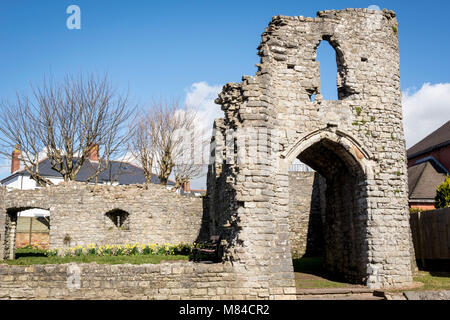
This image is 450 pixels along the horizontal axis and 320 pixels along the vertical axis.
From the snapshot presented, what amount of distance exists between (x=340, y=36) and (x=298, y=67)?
62.1 inches

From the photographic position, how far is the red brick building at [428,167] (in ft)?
59.5

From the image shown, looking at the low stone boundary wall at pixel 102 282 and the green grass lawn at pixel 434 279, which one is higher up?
the low stone boundary wall at pixel 102 282

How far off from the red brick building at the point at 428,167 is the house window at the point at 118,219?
40.6ft

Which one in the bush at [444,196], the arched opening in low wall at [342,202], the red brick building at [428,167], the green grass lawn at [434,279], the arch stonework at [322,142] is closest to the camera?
the arch stonework at [322,142]

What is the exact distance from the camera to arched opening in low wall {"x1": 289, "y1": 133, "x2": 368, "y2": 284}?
34.1ft

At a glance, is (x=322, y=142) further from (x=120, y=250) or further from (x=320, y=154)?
(x=120, y=250)

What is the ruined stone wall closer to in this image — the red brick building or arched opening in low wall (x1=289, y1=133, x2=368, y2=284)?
arched opening in low wall (x1=289, y1=133, x2=368, y2=284)

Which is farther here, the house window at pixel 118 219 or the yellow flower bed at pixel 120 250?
the house window at pixel 118 219

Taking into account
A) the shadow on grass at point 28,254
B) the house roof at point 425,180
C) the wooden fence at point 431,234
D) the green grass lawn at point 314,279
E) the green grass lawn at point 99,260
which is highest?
the house roof at point 425,180

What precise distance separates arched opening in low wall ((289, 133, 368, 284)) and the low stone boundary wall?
4062 millimetres

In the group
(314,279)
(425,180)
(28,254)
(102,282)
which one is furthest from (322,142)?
(28,254)

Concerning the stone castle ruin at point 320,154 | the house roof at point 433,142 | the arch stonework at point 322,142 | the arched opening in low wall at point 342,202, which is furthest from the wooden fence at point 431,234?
the house roof at point 433,142

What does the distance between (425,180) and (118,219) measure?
46.9 feet

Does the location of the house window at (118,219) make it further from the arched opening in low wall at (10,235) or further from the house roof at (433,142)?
the house roof at (433,142)
